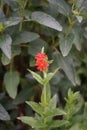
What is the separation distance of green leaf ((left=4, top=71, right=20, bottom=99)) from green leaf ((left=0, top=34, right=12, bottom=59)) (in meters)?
0.29

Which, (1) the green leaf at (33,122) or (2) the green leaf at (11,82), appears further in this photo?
(2) the green leaf at (11,82)

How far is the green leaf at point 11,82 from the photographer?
1692 millimetres

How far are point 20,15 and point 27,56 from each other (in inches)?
13.2

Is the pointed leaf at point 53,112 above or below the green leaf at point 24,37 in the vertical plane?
below

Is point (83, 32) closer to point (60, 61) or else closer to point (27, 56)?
point (60, 61)

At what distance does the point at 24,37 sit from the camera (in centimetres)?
159

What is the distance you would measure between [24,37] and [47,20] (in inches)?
5.7

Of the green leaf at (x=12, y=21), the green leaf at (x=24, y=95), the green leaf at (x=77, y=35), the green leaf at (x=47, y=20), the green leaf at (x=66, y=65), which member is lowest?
the green leaf at (x=24, y=95)

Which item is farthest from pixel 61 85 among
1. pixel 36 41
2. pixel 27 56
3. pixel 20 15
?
pixel 20 15

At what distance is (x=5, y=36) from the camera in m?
1.50

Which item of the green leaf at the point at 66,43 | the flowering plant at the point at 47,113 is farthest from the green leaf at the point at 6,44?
the green leaf at the point at 66,43

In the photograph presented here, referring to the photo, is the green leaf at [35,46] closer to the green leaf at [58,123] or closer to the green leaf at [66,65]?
the green leaf at [66,65]

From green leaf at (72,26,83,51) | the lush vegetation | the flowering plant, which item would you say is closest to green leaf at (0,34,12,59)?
the lush vegetation

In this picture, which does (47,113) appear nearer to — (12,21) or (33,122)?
(33,122)
